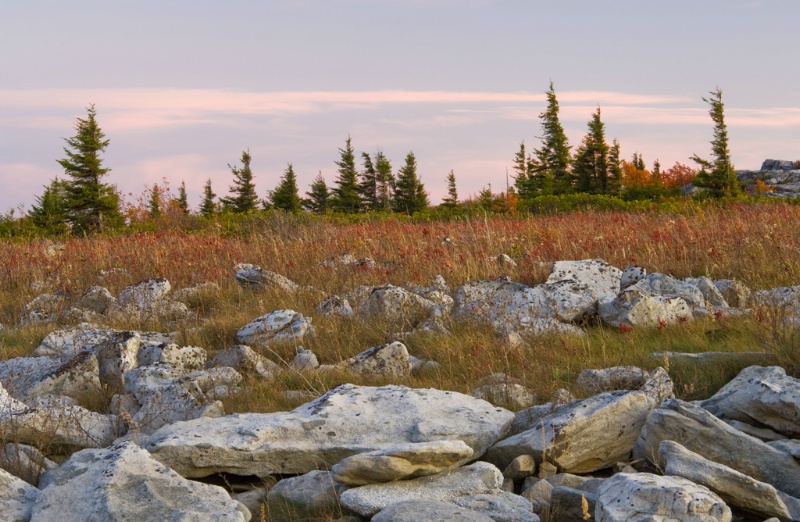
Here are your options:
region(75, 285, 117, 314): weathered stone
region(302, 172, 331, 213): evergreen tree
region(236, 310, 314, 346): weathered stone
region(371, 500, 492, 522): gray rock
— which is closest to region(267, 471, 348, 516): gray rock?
region(371, 500, 492, 522): gray rock

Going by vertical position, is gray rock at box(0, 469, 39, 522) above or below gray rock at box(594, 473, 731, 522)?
below

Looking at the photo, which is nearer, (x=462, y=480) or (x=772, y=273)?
(x=462, y=480)

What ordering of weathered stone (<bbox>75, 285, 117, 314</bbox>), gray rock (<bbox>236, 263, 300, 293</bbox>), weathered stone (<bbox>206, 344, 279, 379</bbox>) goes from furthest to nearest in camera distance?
weathered stone (<bbox>75, 285, 117, 314</bbox>)
gray rock (<bbox>236, 263, 300, 293</bbox>)
weathered stone (<bbox>206, 344, 279, 379</bbox>)

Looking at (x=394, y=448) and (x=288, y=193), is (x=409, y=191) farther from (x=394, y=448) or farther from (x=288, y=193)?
(x=394, y=448)

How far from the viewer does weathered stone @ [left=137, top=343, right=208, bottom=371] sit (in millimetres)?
5952

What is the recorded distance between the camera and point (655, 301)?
6320 mm

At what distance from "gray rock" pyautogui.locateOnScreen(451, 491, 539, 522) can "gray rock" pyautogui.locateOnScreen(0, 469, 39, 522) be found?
200 cm

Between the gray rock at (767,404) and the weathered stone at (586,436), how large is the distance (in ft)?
1.52

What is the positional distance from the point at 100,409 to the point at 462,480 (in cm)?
305

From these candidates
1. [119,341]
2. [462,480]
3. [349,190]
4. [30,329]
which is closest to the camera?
[462,480]

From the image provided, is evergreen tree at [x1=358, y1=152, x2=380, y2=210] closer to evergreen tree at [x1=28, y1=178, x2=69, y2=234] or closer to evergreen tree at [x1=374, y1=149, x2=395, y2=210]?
evergreen tree at [x1=374, y1=149, x2=395, y2=210]

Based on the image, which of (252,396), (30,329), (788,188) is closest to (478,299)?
(252,396)

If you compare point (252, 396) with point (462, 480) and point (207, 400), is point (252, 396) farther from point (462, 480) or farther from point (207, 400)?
point (462, 480)

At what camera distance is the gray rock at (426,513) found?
3064 millimetres
